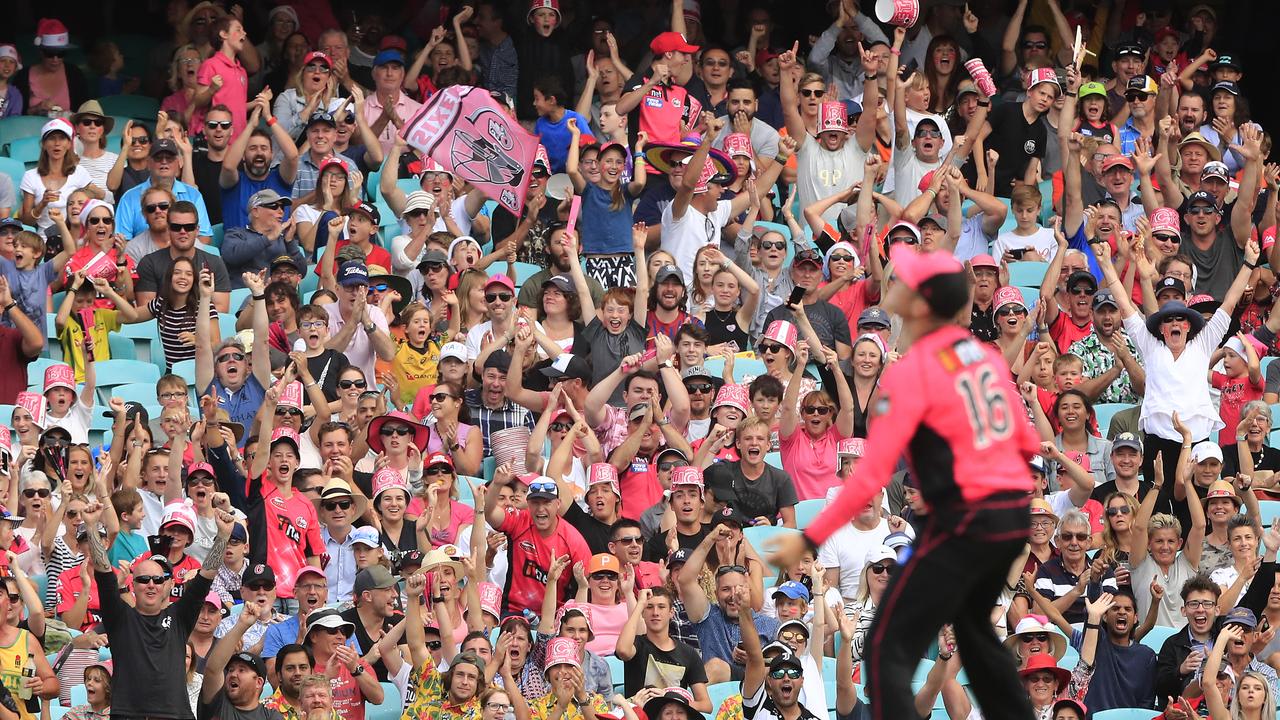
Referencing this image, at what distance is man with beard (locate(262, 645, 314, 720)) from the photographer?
40.2ft

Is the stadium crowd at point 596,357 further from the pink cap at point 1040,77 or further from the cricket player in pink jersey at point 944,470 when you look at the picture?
the cricket player in pink jersey at point 944,470

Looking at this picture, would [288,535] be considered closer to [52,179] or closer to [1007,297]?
[52,179]

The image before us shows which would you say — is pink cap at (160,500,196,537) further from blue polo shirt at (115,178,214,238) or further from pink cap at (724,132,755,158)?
pink cap at (724,132,755,158)

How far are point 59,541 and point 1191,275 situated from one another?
785 centimetres

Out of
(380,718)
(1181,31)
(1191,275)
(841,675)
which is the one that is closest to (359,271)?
(380,718)

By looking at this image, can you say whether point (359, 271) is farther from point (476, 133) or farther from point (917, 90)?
Answer: point (917, 90)

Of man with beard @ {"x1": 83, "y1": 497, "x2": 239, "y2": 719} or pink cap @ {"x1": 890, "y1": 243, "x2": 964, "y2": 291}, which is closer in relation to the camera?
pink cap @ {"x1": 890, "y1": 243, "x2": 964, "y2": 291}

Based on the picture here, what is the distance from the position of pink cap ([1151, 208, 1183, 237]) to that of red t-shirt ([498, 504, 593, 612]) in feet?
17.5

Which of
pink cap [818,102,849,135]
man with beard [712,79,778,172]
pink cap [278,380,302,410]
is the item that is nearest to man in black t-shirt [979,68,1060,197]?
pink cap [818,102,849,135]

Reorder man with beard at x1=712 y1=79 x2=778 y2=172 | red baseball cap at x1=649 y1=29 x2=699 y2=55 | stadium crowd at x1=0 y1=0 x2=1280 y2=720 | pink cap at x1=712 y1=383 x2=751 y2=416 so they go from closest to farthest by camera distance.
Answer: stadium crowd at x1=0 y1=0 x2=1280 y2=720 < pink cap at x1=712 y1=383 x2=751 y2=416 < man with beard at x1=712 y1=79 x2=778 y2=172 < red baseball cap at x1=649 y1=29 x2=699 y2=55

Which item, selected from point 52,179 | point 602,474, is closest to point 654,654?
point 602,474

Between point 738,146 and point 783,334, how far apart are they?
2321 millimetres

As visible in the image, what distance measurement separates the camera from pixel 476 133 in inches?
654

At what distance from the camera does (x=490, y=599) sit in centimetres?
1313
